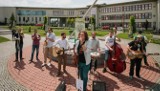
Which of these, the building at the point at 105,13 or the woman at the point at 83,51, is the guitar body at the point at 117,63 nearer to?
the woman at the point at 83,51

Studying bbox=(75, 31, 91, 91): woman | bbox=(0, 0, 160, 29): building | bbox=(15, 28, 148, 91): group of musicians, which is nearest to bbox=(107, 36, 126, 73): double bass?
bbox=(15, 28, 148, 91): group of musicians

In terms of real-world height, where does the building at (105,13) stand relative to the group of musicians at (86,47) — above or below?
above

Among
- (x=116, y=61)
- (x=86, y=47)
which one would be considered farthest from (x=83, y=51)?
(x=116, y=61)

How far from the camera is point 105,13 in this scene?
271 feet

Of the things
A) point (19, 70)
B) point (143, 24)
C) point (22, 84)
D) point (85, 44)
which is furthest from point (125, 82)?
point (143, 24)

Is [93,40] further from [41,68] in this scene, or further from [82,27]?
[82,27]

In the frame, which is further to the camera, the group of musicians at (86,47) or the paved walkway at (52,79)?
the paved walkway at (52,79)

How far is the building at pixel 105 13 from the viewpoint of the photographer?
66931 mm

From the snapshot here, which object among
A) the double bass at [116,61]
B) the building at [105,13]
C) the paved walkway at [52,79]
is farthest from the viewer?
the building at [105,13]

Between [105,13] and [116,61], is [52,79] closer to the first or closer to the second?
[116,61]

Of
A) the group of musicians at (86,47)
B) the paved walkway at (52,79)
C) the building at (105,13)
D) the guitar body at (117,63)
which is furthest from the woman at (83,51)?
the building at (105,13)

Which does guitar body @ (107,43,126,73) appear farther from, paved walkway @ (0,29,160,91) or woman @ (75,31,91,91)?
woman @ (75,31,91,91)

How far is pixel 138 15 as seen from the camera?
70.5 meters

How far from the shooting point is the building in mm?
66931
